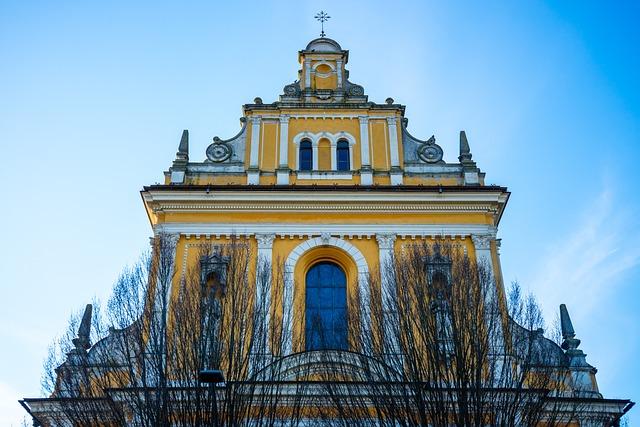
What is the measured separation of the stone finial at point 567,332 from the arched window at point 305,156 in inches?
369

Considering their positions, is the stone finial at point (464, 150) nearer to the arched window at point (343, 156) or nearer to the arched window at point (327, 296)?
the arched window at point (343, 156)

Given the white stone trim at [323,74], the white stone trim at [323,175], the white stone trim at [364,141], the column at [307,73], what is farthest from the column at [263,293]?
the white stone trim at [323,74]

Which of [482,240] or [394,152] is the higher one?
[394,152]

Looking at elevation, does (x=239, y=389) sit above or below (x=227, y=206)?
below

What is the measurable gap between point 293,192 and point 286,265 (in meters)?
2.55

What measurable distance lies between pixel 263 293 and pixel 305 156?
8278mm

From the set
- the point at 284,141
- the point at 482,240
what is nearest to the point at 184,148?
the point at 284,141

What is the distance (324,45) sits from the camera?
93.7ft

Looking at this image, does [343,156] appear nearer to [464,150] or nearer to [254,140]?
[254,140]

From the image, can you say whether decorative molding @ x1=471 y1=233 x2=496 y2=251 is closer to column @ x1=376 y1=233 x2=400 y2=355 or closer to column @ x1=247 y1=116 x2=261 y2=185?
column @ x1=376 y1=233 x2=400 y2=355

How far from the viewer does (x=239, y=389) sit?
1545 cm

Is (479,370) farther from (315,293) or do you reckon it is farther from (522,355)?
(315,293)

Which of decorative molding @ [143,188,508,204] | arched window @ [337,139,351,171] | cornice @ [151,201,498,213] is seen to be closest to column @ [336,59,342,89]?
arched window @ [337,139,351,171]

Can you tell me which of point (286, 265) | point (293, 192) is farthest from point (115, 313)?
point (293, 192)
